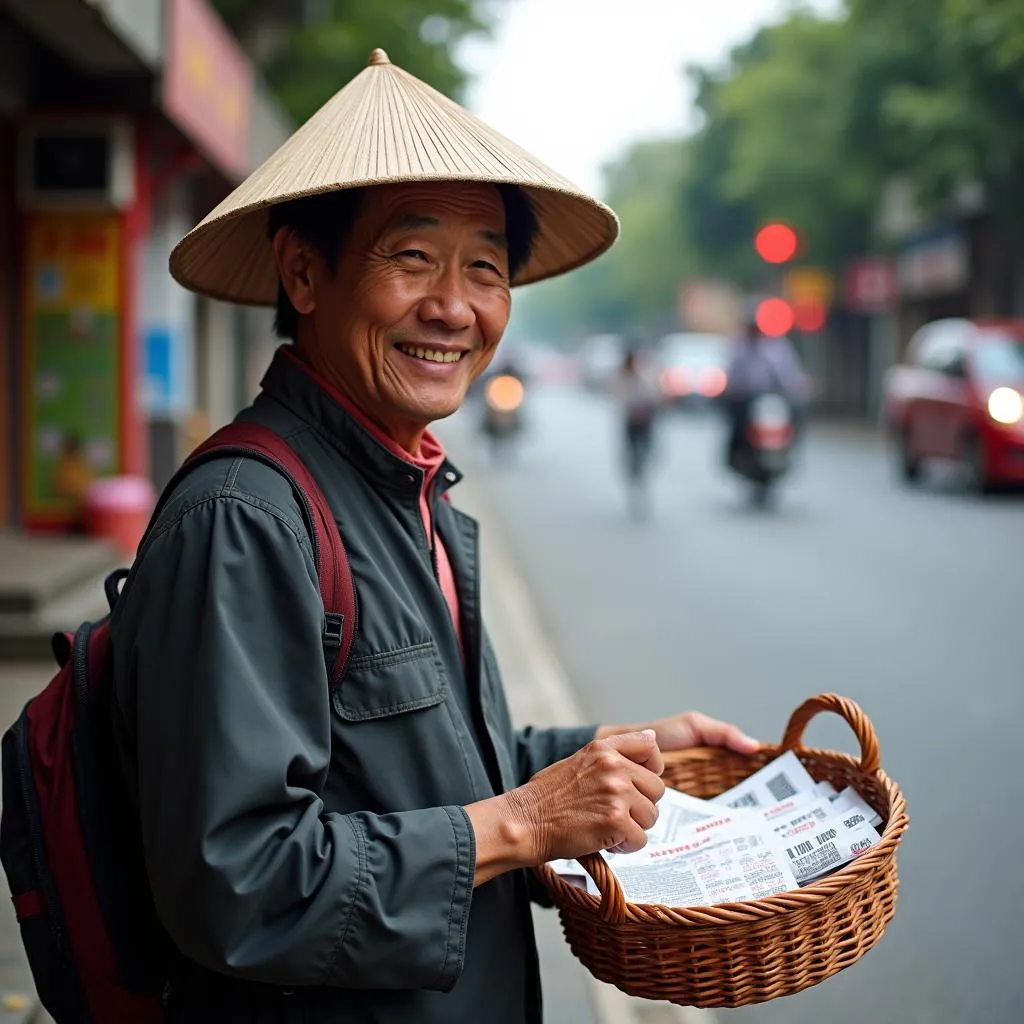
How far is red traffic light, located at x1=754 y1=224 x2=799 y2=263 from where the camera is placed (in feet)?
102

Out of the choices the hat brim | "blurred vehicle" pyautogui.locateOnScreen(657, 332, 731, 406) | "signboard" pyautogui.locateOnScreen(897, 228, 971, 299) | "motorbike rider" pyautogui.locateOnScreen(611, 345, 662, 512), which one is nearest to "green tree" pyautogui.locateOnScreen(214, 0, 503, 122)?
"motorbike rider" pyautogui.locateOnScreen(611, 345, 662, 512)

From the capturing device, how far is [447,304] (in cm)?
192

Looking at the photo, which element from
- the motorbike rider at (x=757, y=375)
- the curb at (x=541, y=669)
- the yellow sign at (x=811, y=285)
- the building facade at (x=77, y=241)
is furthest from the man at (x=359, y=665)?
the yellow sign at (x=811, y=285)

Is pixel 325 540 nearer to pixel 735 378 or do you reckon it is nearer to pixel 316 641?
pixel 316 641

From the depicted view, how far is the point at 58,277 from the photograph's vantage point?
10.0m

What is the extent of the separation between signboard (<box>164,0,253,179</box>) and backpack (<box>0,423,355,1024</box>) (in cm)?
799

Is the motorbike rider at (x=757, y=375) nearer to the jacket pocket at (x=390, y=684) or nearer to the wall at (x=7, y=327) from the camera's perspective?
the wall at (x=7, y=327)

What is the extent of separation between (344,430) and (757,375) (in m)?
12.4

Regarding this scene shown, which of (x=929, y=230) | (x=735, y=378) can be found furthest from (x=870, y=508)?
(x=929, y=230)

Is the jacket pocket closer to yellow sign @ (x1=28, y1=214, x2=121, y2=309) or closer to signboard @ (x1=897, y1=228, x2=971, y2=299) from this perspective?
yellow sign @ (x1=28, y1=214, x2=121, y2=309)

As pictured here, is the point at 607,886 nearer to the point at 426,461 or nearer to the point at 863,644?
the point at 426,461

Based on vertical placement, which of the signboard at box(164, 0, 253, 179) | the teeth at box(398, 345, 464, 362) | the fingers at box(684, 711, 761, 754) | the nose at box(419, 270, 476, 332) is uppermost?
the signboard at box(164, 0, 253, 179)

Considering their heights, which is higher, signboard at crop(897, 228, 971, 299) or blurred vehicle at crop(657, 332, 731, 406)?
signboard at crop(897, 228, 971, 299)

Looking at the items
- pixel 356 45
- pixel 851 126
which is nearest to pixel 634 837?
pixel 356 45
